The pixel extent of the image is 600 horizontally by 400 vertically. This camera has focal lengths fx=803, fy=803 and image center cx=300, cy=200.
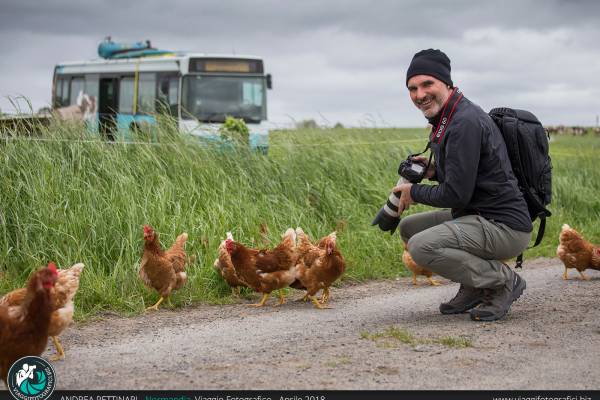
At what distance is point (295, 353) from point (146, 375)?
3.63 ft

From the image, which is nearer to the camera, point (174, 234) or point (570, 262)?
point (174, 234)

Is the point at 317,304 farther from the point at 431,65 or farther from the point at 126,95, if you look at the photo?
the point at 126,95

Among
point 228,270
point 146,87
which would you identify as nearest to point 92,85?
point 146,87

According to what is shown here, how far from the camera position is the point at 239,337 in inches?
247

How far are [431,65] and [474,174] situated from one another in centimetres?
→ 97

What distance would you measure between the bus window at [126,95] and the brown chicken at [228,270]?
1684 cm

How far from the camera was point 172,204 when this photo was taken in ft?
31.3

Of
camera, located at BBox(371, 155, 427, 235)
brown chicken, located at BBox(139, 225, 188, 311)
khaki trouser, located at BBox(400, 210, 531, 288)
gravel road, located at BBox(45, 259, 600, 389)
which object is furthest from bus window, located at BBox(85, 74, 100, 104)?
khaki trouser, located at BBox(400, 210, 531, 288)

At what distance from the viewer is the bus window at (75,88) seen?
27.4 meters

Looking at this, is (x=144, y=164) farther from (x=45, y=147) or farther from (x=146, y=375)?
(x=146, y=375)

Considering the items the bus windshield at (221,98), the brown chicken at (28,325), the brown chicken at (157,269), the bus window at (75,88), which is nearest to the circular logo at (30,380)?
the brown chicken at (28,325)

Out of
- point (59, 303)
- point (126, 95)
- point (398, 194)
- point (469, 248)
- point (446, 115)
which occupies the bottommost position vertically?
point (59, 303)

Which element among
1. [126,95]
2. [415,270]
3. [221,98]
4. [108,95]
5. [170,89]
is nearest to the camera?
[415,270]

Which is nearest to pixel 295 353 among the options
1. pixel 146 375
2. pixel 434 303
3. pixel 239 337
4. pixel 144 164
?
pixel 239 337
